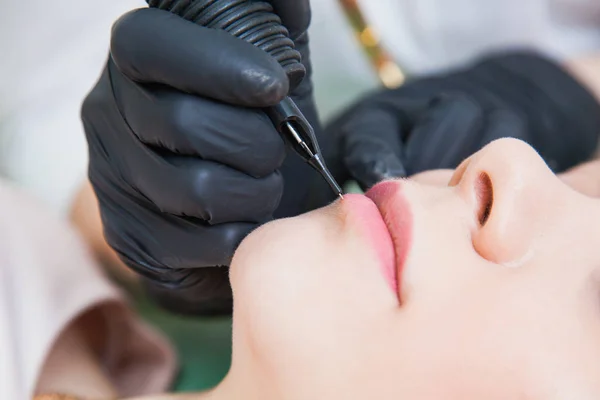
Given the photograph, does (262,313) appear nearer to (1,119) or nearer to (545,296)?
(545,296)

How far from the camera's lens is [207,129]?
0.58 metres

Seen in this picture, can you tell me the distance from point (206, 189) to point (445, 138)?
425 mm

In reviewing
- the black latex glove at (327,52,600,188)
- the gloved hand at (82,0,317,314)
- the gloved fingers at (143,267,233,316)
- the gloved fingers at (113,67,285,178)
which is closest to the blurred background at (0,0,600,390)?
the black latex glove at (327,52,600,188)

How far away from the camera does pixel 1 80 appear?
→ 1172 mm

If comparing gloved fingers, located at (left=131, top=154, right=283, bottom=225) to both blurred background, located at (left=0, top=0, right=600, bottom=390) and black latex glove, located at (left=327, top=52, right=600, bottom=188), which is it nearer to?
black latex glove, located at (left=327, top=52, right=600, bottom=188)

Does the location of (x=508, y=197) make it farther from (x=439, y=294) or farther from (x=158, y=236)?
(x=158, y=236)

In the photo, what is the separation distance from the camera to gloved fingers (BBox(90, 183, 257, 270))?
0.64m

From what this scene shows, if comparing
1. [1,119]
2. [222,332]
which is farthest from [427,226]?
[1,119]

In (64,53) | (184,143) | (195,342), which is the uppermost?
(184,143)

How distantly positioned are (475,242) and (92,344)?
28.6 inches

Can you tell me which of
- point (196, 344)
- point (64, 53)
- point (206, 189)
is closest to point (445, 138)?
point (206, 189)

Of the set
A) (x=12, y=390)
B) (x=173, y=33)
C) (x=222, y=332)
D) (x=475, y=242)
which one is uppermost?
(x=173, y=33)

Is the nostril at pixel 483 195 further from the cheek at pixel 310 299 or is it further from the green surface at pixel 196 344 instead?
the green surface at pixel 196 344

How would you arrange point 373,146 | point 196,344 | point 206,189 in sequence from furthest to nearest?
point 196,344 → point 373,146 → point 206,189
